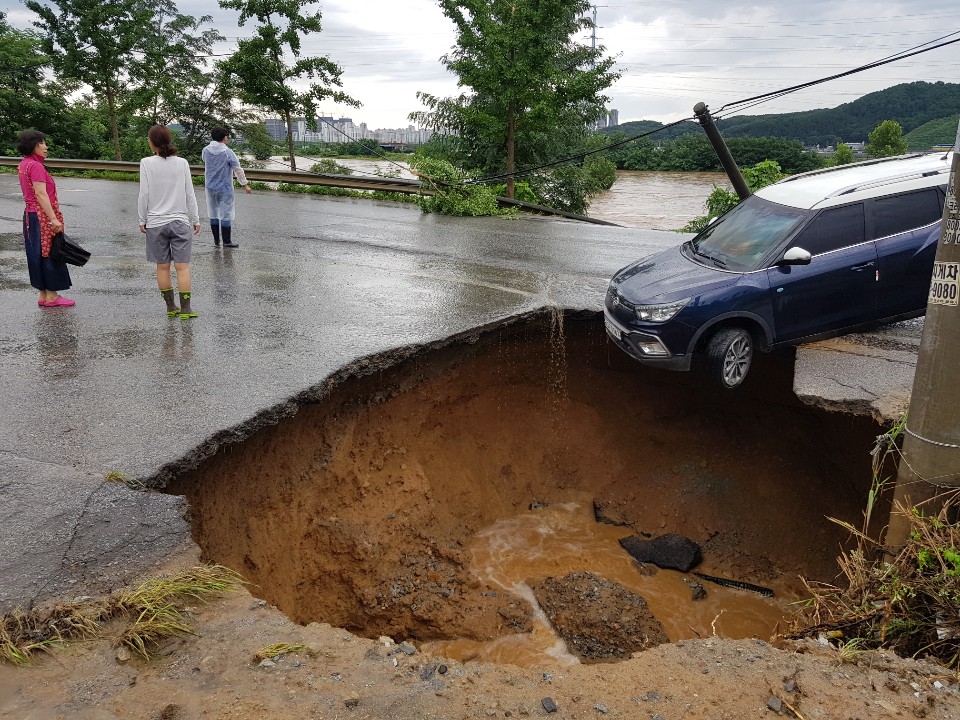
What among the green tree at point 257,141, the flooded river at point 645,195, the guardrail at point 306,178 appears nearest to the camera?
the guardrail at point 306,178

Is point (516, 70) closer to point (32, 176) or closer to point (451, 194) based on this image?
point (451, 194)

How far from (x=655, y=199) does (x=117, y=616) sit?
28.5 m

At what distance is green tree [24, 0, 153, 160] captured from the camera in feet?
82.4

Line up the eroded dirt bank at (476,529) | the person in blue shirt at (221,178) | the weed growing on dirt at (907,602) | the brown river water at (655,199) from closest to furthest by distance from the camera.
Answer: the eroded dirt bank at (476,529)
the weed growing on dirt at (907,602)
the person in blue shirt at (221,178)
the brown river water at (655,199)

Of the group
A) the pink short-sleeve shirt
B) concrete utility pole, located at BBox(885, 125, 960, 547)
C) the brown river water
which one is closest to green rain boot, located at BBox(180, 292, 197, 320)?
the pink short-sleeve shirt

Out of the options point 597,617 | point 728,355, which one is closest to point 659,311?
point 728,355

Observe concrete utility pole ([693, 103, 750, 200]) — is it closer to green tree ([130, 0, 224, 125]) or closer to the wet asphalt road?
the wet asphalt road

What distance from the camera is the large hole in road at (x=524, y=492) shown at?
249 inches

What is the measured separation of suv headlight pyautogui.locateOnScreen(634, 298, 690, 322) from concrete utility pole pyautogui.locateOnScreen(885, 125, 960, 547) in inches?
87.4

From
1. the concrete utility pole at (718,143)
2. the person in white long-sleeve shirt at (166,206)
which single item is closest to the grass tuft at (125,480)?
the person in white long-sleeve shirt at (166,206)

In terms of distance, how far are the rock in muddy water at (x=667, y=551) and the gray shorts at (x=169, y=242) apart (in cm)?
583

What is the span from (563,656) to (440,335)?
10.8 ft

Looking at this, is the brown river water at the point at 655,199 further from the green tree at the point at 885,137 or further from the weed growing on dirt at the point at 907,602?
the weed growing on dirt at the point at 907,602

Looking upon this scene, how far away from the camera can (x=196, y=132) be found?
96.8ft
